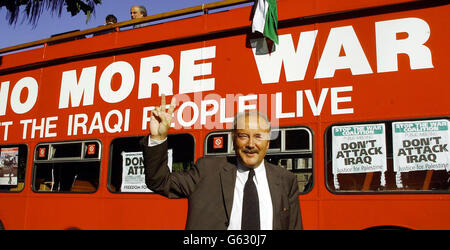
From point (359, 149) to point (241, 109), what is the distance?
1372mm

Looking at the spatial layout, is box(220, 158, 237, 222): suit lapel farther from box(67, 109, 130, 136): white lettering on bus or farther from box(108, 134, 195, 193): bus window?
box(67, 109, 130, 136): white lettering on bus

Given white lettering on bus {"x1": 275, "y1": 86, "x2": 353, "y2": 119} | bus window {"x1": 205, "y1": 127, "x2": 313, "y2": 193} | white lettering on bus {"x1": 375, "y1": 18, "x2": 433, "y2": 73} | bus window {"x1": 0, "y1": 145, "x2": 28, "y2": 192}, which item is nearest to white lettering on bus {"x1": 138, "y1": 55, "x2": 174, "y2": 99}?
white lettering on bus {"x1": 275, "y1": 86, "x2": 353, "y2": 119}

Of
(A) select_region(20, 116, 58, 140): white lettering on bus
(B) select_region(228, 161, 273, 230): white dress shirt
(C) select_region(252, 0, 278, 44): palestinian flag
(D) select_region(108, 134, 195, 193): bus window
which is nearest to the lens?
(B) select_region(228, 161, 273, 230): white dress shirt

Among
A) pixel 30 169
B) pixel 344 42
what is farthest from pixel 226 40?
pixel 30 169

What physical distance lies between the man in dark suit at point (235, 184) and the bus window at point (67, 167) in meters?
3.46

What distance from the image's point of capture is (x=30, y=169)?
611 cm

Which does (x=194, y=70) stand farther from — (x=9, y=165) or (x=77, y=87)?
(x=9, y=165)

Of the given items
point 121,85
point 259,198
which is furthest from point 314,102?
point 121,85

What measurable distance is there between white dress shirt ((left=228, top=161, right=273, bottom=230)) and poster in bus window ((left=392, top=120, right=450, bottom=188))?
2.12m

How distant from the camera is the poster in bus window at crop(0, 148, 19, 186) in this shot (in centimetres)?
636

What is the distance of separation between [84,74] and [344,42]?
367 centimetres
